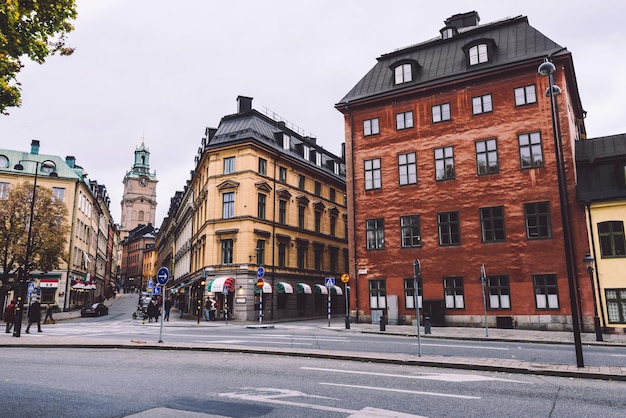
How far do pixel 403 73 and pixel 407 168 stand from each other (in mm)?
6583

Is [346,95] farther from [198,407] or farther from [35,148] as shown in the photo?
[35,148]

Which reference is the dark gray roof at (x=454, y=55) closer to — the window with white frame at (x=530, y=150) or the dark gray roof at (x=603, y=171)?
the window with white frame at (x=530, y=150)

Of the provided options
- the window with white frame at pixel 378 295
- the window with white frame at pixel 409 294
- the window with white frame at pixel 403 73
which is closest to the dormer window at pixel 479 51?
the window with white frame at pixel 403 73

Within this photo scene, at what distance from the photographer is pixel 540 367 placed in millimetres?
10141

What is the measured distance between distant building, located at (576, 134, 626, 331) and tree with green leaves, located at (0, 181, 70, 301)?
38.1 metres

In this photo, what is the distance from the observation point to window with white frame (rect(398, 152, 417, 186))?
29234mm

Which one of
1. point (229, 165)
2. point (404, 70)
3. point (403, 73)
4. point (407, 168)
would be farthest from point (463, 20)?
point (229, 165)

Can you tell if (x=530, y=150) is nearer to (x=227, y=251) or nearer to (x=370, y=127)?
(x=370, y=127)

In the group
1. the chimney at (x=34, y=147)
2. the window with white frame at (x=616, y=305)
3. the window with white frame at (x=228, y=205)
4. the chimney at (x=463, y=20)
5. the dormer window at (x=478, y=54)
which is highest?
the chimney at (x=463, y=20)

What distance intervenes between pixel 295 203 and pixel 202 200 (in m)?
8.80

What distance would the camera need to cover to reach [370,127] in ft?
103

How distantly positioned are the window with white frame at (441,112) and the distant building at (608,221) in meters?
7.91

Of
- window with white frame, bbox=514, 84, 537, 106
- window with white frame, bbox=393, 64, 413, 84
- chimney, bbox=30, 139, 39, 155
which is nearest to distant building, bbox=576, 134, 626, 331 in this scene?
window with white frame, bbox=514, 84, 537, 106

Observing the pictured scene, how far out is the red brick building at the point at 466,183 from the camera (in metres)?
24.6
